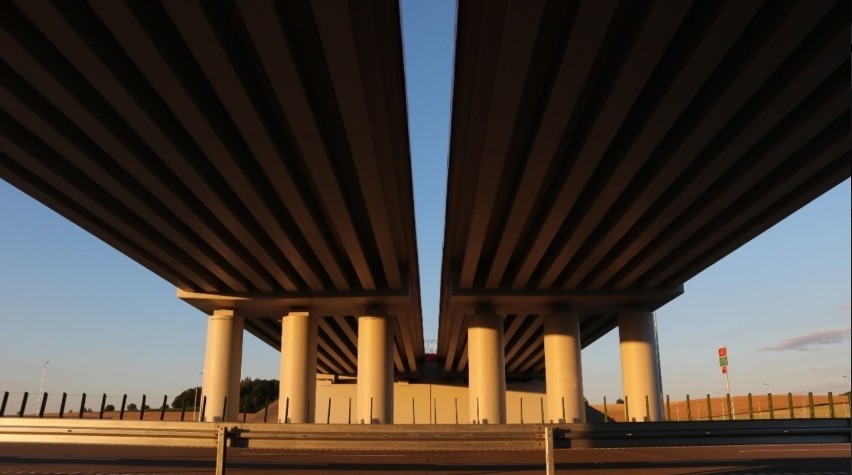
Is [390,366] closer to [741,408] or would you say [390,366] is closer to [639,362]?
[639,362]

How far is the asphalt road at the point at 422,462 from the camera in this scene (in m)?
10.7

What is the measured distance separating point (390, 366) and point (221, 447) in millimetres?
23168

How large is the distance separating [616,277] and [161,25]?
22.0 meters

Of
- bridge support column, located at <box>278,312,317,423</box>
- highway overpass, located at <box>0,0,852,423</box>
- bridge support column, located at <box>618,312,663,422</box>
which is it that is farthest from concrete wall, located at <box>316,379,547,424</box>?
highway overpass, located at <box>0,0,852,423</box>

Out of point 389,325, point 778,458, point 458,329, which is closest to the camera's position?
point 778,458

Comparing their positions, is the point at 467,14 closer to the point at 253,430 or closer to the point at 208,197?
the point at 253,430

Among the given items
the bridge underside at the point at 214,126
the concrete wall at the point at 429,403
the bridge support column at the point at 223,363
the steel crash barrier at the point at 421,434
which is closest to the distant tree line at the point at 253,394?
the concrete wall at the point at 429,403

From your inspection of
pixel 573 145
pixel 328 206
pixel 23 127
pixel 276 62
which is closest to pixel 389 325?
pixel 328 206

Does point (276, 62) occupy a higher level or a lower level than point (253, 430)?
higher

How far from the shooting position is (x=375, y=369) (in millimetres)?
30188

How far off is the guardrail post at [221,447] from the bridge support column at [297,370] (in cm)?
2226

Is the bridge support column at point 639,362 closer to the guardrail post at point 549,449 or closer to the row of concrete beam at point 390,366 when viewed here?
the row of concrete beam at point 390,366

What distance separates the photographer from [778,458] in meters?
13.6

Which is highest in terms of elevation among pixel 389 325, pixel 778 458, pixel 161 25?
pixel 161 25
